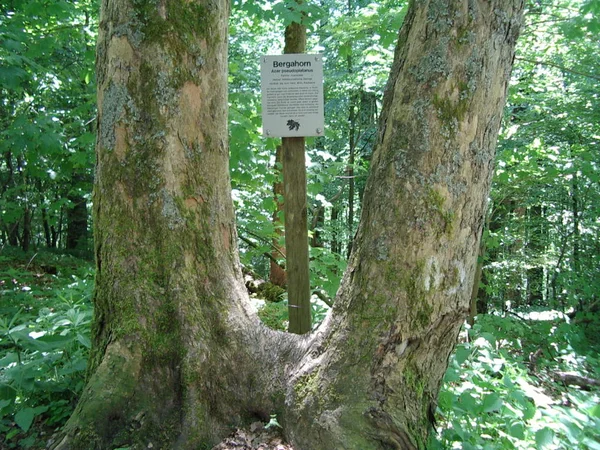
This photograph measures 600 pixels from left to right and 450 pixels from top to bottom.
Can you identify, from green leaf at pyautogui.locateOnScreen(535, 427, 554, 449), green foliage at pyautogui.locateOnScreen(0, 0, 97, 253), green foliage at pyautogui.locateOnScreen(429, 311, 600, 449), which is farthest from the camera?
green foliage at pyautogui.locateOnScreen(0, 0, 97, 253)

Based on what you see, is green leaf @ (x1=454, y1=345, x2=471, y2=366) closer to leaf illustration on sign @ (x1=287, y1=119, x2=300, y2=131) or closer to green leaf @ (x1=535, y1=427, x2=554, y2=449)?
green leaf @ (x1=535, y1=427, x2=554, y2=449)

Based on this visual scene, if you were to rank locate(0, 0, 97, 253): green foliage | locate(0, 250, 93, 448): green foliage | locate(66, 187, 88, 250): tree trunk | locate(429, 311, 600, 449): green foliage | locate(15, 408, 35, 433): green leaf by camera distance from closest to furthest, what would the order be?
locate(429, 311, 600, 449): green foliage, locate(15, 408, 35, 433): green leaf, locate(0, 250, 93, 448): green foliage, locate(0, 0, 97, 253): green foliage, locate(66, 187, 88, 250): tree trunk

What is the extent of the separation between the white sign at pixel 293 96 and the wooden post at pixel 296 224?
105 mm

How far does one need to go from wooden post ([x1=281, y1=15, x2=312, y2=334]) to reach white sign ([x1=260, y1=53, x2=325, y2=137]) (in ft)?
0.35

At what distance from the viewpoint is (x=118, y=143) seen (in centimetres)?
203

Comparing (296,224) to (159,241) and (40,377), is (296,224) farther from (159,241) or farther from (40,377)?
(40,377)

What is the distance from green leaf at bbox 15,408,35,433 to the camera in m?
1.99

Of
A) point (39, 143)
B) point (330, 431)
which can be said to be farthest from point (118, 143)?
point (39, 143)

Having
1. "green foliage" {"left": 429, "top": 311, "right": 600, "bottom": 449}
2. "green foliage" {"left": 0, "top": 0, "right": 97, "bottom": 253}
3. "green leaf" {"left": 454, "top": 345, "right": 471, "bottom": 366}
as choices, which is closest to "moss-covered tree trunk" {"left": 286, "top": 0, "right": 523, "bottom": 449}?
"green foliage" {"left": 429, "top": 311, "right": 600, "bottom": 449}

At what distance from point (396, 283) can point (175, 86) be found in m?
1.40

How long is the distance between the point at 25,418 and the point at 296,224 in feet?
5.72

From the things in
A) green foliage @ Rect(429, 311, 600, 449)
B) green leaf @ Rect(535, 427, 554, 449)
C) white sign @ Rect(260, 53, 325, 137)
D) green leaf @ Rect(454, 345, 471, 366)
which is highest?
white sign @ Rect(260, 53, 325, 137)

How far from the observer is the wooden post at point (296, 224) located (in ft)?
8.82

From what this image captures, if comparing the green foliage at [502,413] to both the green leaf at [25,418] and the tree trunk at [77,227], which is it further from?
the tree trunk at [77,227]
